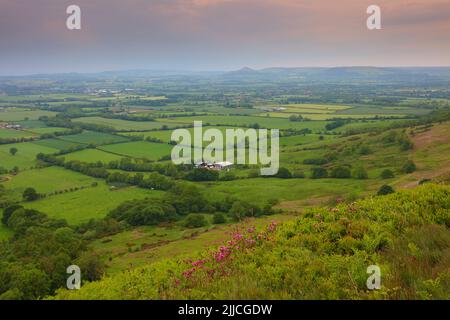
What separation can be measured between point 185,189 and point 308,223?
5518 centimetres

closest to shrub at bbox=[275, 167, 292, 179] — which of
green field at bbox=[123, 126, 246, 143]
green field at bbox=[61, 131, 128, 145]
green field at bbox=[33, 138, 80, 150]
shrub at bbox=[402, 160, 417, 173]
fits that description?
shrub at bbox=[402, 160, 417, 173]

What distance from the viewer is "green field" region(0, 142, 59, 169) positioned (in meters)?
89.1

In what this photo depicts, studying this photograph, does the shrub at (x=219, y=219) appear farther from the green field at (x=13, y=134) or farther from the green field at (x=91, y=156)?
the green field at (x=13, y=134)

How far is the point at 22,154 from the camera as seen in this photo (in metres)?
98.2

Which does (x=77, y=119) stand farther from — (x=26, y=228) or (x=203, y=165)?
(x=26, y=228)

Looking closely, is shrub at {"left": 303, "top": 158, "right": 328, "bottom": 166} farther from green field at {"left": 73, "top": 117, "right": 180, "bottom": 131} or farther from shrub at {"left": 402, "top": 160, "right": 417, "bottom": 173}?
green field at {"left": 73, "top": 117, "right": 180, "bottom": 131}

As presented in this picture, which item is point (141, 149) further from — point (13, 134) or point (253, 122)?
point (253, 122)

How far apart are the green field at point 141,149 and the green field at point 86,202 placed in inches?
914

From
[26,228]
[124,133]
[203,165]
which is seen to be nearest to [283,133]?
[203,165]

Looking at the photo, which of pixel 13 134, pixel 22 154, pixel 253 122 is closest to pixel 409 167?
pixel 253 122

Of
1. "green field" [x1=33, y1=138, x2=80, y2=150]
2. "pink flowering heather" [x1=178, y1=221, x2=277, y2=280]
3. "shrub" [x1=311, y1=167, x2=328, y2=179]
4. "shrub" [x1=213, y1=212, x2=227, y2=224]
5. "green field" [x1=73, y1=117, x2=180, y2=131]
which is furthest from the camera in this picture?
"green field" [x1=73, y1=117, x2=180, y2=131]

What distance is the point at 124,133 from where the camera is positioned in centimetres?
12656

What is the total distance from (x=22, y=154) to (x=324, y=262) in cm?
10364

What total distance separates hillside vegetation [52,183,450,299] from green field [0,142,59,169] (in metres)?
87.3
